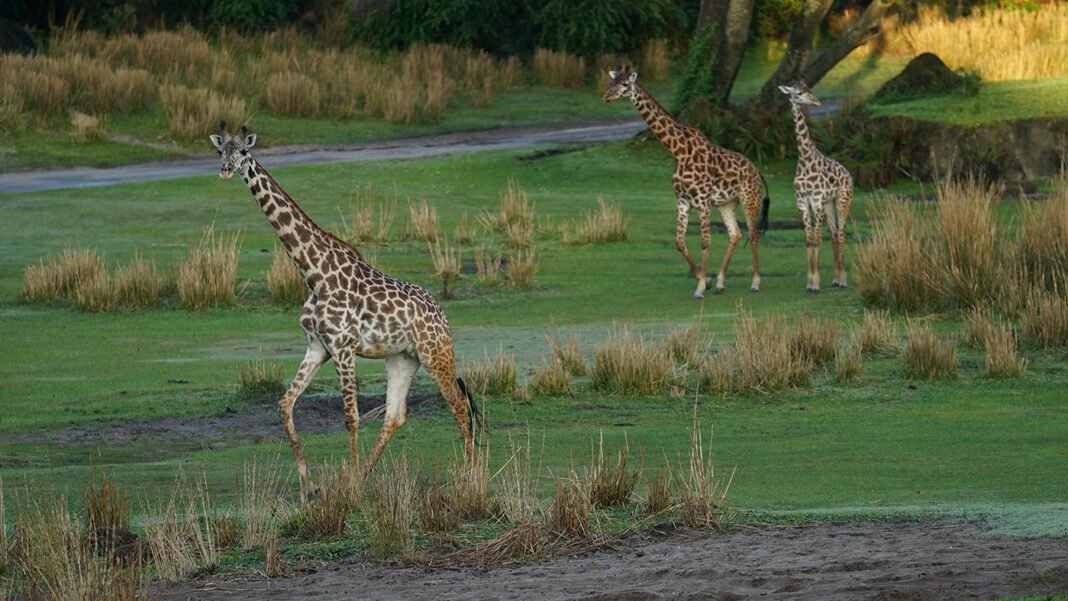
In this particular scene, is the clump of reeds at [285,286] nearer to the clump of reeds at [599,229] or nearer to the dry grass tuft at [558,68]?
the clump of reeds at [599,229]

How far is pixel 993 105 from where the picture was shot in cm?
2969

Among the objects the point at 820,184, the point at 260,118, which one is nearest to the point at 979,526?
the point at 820,184

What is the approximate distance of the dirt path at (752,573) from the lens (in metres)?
7.77

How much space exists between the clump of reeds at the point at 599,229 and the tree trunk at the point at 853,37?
844 centimetres

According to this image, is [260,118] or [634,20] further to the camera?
[634,20]

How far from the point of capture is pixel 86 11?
4394 centimetres

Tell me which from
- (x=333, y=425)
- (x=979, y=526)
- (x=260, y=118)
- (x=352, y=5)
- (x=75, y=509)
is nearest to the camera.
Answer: (x=979, y=526)

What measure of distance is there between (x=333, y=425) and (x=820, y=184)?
8.29m

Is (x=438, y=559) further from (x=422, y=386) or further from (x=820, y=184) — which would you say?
(x=820, y=184)

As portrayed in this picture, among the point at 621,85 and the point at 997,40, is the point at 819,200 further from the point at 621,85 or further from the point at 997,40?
the point at 997,40

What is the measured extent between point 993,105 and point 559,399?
55.7 feet

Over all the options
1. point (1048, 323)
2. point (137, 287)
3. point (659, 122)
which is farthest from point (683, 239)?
point (137, 287)

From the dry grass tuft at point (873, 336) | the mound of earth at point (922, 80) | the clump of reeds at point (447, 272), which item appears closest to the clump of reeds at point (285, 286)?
the clump of reeds at point (447, 272)

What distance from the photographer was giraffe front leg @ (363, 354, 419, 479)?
37.4ft
